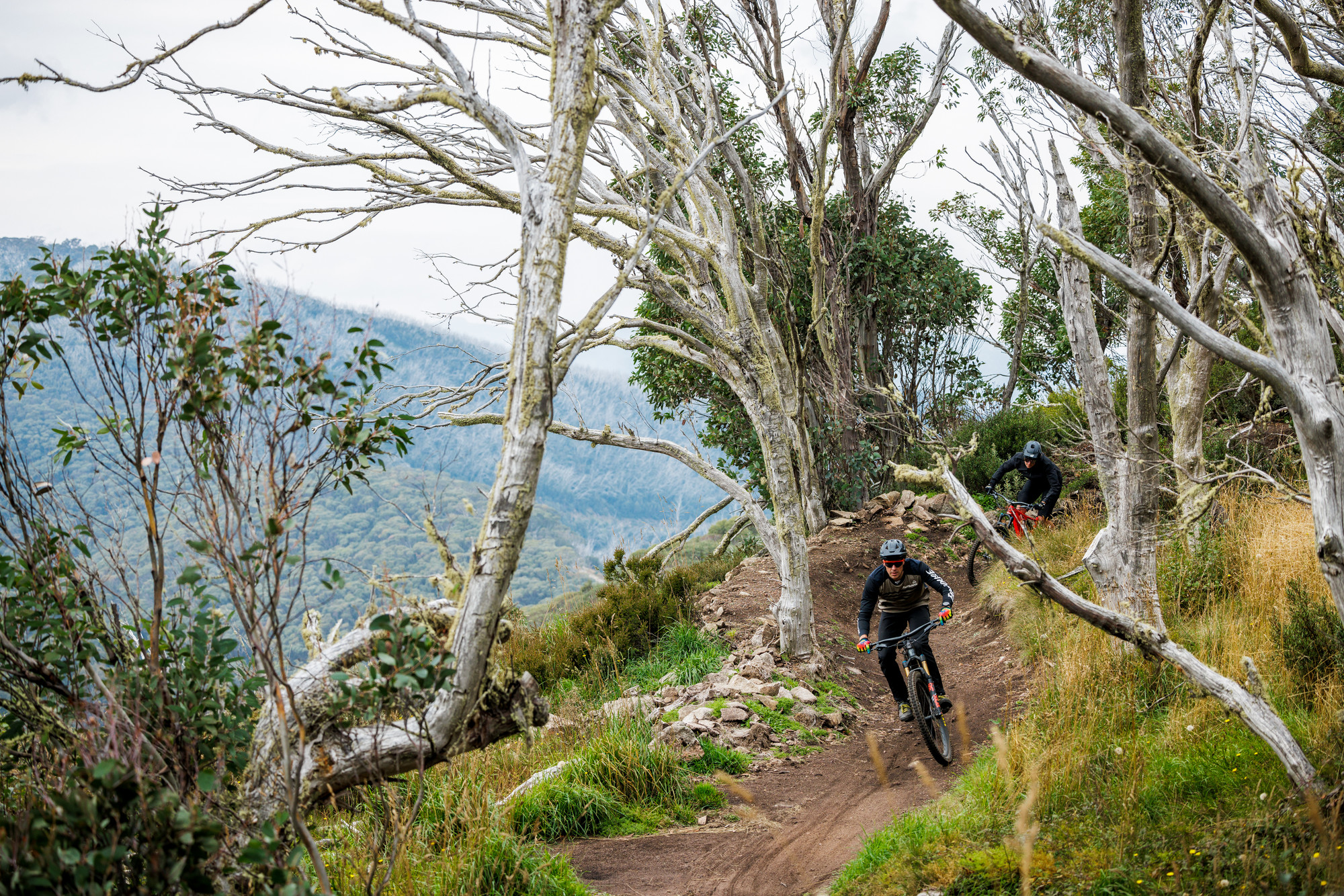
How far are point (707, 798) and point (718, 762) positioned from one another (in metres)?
0.66

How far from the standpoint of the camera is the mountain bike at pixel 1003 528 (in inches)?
418

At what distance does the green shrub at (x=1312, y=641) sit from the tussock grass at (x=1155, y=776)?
0.04 metres

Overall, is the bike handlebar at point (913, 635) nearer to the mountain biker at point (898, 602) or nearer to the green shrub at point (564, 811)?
the mountain biker at point (898, 602)

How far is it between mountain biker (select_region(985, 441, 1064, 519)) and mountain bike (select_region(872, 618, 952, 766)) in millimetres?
4000

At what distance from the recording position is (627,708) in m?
7.46

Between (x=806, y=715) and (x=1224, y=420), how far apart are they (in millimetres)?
9653

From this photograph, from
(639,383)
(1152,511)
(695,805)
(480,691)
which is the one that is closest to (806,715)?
(695,805)

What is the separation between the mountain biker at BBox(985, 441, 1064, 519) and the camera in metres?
10.4

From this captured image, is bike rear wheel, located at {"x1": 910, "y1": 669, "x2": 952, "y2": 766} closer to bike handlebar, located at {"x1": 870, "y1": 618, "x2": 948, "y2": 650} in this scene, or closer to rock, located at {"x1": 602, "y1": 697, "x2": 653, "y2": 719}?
bike handlebar, located at {"x1": 870, "y1": 618, "x2": 948, "y2": 650}

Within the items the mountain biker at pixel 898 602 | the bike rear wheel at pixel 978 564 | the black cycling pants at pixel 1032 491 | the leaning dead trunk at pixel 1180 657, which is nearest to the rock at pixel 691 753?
the mountain biker at pixel 898 602

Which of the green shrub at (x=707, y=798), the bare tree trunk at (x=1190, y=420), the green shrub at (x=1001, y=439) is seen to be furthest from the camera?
the green shrub at (x=1001, y=439)

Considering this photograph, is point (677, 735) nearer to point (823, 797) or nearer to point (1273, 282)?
point (823, 797)

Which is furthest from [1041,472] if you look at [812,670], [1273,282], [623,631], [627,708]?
[1273,282]

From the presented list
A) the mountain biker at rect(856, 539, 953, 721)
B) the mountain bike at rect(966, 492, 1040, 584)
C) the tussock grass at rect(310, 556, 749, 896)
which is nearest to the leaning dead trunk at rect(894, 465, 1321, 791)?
the mountain biker at rect(856, 539, 953, 721)
